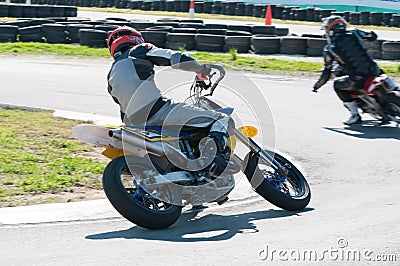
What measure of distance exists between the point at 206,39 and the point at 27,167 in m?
12.2

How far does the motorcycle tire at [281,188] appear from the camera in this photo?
6.57 meters

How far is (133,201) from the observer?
5.79 m

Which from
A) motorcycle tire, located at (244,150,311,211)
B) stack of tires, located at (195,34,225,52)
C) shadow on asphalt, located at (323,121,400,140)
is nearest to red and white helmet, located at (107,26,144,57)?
motorcycle tire, located at (244,150,311,211)

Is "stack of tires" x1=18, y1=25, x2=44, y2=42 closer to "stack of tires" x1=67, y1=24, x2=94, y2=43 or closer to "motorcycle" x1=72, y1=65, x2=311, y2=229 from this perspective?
"stack of tires" x1=67, y1=24, x2=94, y2=43

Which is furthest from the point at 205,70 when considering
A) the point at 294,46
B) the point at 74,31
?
the point at 74,31

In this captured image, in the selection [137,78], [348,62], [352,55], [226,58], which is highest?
[137,78]

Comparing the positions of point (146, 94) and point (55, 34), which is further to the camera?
point (55, 34)

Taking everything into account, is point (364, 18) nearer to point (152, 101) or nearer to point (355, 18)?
point (355, 18)

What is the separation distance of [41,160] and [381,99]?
16.6ft

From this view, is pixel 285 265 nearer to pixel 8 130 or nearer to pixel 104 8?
pixel 8 130

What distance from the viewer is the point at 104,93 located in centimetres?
1352

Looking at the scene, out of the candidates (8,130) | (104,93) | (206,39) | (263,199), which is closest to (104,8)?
(206,39)

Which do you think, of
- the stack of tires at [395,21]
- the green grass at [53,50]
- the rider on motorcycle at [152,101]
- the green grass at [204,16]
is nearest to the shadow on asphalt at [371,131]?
the rider on motorcycle at [152,101]

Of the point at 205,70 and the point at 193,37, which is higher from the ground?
the point at 205,70
